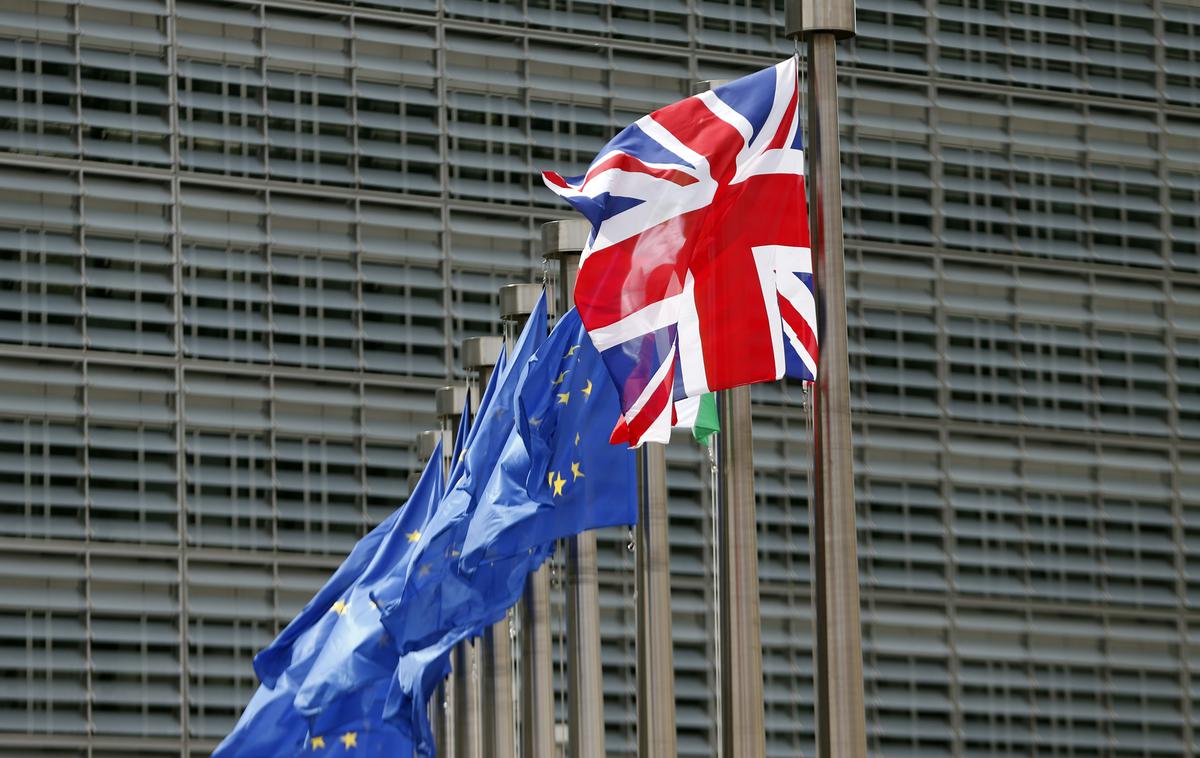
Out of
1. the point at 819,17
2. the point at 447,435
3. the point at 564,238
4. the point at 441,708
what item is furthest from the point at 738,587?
the point at 441,708

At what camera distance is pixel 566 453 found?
24203 millimetres

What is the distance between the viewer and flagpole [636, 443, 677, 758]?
22656 millimetres

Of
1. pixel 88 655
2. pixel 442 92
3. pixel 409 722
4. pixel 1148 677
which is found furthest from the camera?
pixel 1148 677

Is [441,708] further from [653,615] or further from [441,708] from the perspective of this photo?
[653,615]

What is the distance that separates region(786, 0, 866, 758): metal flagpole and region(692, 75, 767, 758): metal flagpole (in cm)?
226

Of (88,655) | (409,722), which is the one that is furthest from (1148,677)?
(409,722)

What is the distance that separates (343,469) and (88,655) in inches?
294

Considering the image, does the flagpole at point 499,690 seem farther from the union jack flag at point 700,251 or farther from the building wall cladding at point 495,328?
the building wall cladding at point 495,328

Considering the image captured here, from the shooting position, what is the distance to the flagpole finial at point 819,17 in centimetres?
1736

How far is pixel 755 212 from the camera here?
19.0 metres

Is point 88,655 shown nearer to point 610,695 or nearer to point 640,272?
point 610,695

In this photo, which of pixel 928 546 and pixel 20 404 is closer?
pixel 20 404

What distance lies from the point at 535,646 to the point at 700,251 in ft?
37.0

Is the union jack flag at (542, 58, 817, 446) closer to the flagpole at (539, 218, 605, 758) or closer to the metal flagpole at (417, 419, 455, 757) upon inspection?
the flagpole at (539, 218, 605, 758)
